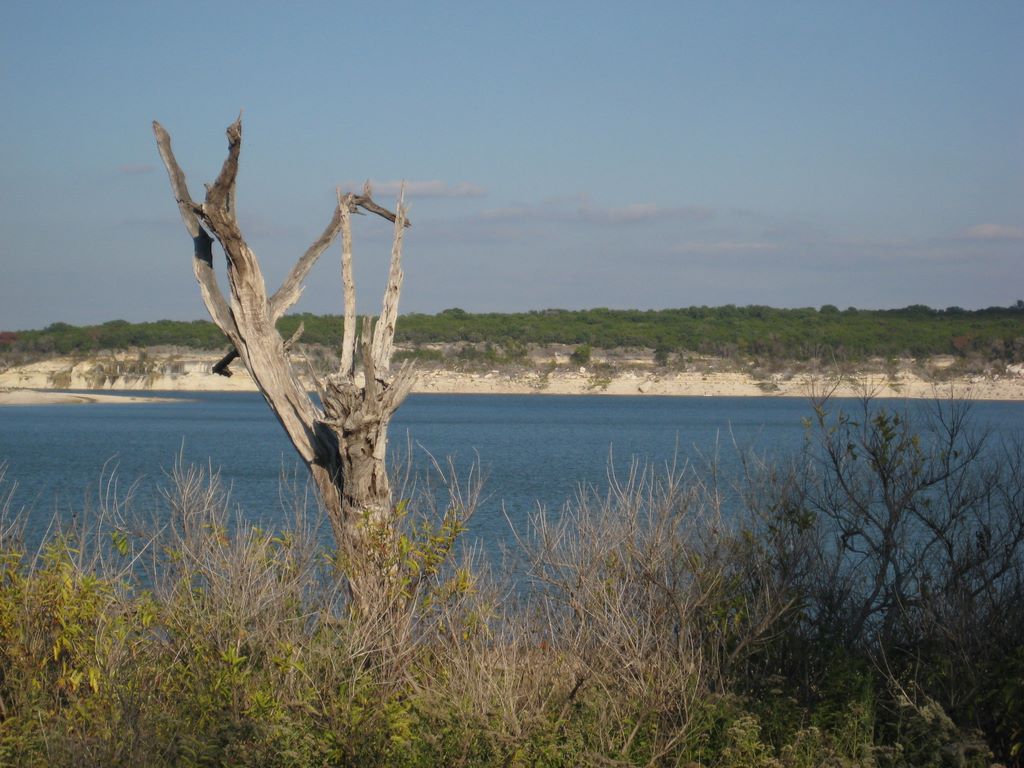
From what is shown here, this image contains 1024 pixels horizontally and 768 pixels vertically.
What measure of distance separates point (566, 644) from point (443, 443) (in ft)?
119

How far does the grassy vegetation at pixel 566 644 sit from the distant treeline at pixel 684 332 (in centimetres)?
8482

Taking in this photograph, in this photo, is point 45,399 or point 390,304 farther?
point 45,399

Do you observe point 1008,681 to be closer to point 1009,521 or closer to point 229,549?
point 1009,521

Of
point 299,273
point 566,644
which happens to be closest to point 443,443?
point 299,273

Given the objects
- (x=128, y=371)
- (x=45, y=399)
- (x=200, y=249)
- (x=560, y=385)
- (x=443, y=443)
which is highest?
(x=200, y=249)

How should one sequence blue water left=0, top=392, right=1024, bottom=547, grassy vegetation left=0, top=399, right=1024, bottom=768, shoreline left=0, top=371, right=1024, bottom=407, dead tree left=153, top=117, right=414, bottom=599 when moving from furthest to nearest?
shoreline left=0, top=371, right=1024, bottom=407 < blue water left=0, top=392, right=1024, bottom=547 < dead tree left=153, top=117, right=414, bottom=599 < grassy vegetation left=0, top=399, right=1024, bottom=768

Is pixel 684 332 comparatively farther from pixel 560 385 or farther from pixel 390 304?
pixel 390 304

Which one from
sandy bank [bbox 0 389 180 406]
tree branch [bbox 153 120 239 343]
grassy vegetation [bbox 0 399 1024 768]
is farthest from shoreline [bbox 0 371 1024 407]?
grassy vegetation [bbox 0 399 1024 768]

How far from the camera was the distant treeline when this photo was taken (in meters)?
100

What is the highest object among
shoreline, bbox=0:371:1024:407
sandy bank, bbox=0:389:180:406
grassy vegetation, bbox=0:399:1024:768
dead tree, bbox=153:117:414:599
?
dead tree, bbox=153:117:414:599

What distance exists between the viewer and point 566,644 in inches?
292

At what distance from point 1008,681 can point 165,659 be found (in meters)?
5.05

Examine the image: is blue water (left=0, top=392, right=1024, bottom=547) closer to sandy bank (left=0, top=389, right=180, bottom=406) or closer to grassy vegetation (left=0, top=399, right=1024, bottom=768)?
grassy vegetation (left=0, top=399, right=1024, bottom=768)

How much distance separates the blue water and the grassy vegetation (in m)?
0.73
